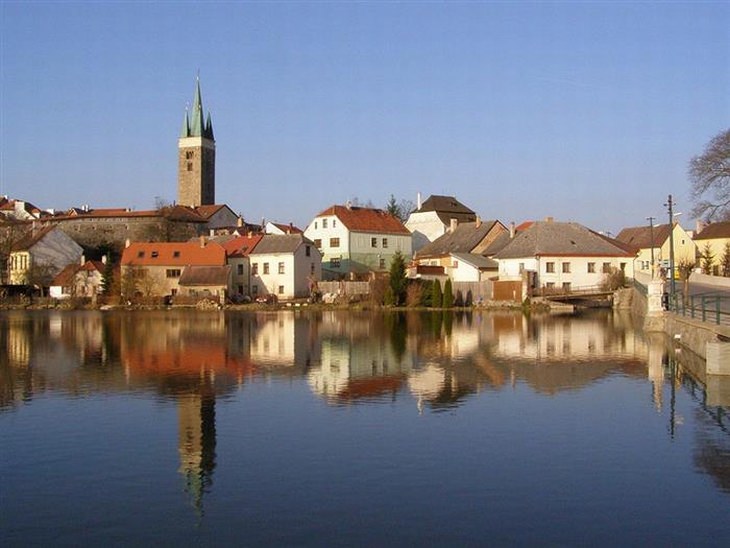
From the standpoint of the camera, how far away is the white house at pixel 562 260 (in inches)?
2621

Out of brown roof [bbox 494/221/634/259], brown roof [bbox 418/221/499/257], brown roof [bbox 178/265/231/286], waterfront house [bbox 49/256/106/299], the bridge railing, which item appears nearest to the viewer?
the bridge railing

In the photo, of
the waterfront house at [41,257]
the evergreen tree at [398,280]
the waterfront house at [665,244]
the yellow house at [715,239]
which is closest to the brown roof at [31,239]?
the waterfront house at [41,257]

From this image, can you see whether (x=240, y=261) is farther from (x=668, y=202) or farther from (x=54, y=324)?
(x=668, y=202)

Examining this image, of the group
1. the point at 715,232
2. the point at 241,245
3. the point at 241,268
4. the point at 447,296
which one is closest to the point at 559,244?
the point at 447,296

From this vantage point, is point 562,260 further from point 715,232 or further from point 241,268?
point 715,232

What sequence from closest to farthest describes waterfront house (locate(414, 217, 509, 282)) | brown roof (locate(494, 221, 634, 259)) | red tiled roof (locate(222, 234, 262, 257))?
brown roof (locate(494, 221, 634, 259)) → waterfront house (locate(414, 217, 509, 282)) → red tiled roof (locate(222, 234, 262, 257))

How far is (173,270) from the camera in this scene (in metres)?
75.5

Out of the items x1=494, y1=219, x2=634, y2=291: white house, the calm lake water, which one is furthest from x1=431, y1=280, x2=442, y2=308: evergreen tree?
the calm lake water

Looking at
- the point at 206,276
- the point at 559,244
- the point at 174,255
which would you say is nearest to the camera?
the point at 559,244

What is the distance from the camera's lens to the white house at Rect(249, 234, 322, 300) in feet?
240

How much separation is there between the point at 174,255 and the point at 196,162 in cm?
6438

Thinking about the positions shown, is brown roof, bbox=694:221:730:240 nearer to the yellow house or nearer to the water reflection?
the yellow house

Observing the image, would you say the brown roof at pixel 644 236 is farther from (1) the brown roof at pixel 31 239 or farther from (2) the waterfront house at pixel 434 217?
(1) the brown roof at pixel 31 239

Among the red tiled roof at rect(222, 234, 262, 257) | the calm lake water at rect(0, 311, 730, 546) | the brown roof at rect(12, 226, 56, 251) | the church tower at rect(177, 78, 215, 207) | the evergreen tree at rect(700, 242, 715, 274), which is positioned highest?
the church tower at rect(177, 78, 215, 207)
